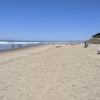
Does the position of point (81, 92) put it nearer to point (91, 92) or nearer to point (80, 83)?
point (91, 92)

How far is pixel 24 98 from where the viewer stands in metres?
4.99

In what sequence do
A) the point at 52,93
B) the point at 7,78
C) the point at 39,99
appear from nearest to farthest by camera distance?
the point at 39,99
the point at 52,93
the point at 7,78

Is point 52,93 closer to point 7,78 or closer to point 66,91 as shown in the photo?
point 66,91

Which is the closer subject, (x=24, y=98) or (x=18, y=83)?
(x=24, y=98)

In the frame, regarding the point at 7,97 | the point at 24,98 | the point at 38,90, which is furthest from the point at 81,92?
the point at 7,97

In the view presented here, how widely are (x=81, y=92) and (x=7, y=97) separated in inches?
79.9

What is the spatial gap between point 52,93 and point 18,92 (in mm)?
953

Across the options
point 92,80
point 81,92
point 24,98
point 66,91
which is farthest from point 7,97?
point 92,80

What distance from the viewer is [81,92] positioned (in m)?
5.46

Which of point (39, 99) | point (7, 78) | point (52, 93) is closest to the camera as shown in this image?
point (39, 99)

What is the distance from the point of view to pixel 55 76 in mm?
7484

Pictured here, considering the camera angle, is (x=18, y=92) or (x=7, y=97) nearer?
(x=7, y=97)

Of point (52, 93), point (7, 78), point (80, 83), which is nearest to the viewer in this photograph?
point (52, 93)

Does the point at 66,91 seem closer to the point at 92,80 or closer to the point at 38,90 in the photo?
the point at 38,90
